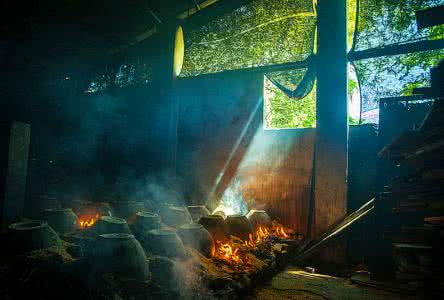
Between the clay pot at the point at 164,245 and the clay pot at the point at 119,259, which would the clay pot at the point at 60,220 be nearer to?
the clay pot at the point at 164,245

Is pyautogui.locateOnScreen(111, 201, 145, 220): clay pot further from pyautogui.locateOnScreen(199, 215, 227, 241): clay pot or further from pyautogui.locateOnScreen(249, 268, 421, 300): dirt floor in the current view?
pyautogui.locateOnScreen(249, 268, 421, 300): dirt floor

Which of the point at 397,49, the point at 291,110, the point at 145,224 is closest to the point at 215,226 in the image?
the point at 145,224

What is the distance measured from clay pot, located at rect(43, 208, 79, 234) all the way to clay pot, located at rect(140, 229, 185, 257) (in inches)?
82.9

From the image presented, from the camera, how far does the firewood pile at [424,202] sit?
416 cm

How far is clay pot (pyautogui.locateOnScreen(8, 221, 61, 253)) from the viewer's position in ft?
14.6

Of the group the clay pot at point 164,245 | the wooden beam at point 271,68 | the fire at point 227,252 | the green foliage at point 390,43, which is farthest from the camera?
the wooden beam at point 271,68

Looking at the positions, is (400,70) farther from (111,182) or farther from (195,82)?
(111,182)

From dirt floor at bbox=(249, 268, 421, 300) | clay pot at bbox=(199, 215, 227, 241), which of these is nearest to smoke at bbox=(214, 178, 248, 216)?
clay pot at bbox=(199, 215, 227, 241)

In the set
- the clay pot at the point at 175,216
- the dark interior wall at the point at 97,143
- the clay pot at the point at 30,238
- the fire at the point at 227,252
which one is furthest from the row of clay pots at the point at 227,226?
the dark interior wall at the point at 97,143

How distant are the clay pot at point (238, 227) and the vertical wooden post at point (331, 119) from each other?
1732 millimetres

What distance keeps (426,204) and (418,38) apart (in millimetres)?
4574

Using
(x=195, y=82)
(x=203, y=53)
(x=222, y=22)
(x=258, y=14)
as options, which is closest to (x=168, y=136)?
(x=195, y=82)

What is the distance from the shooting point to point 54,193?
36.5 ft

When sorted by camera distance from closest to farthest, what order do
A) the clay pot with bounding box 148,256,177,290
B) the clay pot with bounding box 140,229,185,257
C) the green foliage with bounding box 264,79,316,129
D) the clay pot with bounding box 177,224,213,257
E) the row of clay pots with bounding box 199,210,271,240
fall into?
the clay pot with bounding box 148,256,177,290, the clay pot with bounding box 140,229,185,257, the clay pot with bounding box 177,224,213,257, the row of clay pots with bounding box 199,210,271,240, the green foliage with bounding box 264,79,316,129
